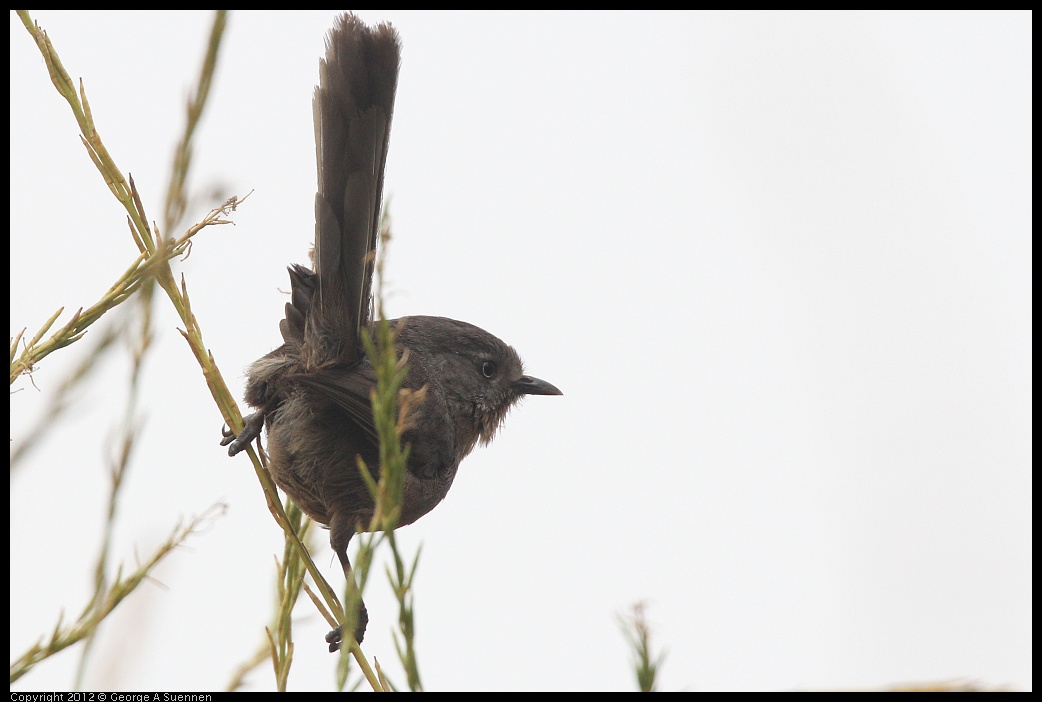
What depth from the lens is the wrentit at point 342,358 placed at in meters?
3.39

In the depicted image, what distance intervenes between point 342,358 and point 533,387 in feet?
5.65

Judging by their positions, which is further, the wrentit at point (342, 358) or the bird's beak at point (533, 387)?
the bird's beak at point (533, 387)

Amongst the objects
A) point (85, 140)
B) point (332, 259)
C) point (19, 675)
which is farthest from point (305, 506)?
point (19, 675)

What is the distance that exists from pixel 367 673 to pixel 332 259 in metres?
1.98

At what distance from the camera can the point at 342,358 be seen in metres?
3.65

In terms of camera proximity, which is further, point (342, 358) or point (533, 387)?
point (533, 387)

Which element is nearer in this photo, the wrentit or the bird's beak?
the wrentit

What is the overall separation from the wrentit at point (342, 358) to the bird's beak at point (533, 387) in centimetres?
58

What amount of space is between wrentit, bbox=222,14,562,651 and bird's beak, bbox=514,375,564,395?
585mm

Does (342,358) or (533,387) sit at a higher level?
(533,387)

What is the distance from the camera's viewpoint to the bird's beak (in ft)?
16.8

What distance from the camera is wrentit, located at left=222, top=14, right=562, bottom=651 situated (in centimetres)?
339

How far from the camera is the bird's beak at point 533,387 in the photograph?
5.13 m
